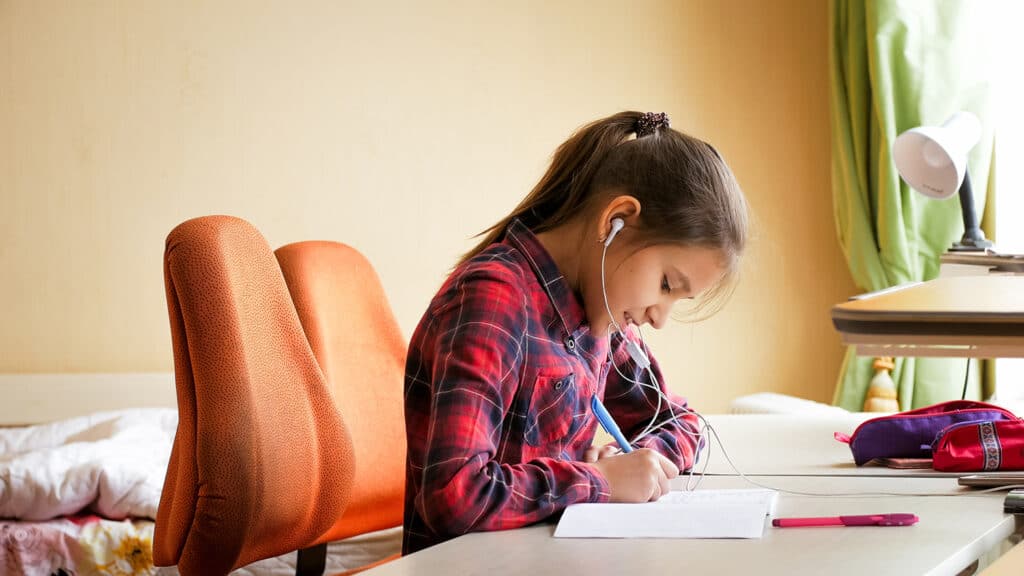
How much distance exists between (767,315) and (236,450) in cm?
219

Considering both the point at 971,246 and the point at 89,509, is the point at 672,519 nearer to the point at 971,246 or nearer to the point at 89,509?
the point at 971,246

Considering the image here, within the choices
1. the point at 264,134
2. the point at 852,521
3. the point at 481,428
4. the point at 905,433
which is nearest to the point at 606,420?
the point at 481,428

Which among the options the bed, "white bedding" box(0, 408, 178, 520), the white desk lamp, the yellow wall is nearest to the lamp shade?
the white desk lamp

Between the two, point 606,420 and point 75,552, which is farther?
point 75,552

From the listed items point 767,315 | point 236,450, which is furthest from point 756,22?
point 236,450

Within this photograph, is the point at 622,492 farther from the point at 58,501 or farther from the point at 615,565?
the point at 58,501

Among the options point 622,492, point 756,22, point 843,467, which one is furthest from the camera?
point 756,22

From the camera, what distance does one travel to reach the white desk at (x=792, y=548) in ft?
2.77

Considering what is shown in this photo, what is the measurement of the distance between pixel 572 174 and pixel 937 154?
0.92 m

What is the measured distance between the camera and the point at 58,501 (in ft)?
6.95

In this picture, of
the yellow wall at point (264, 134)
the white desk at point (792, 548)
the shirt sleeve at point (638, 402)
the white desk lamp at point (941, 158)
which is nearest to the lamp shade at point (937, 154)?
the white desk lamp at point (941, 158)

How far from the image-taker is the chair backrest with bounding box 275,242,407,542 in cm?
159

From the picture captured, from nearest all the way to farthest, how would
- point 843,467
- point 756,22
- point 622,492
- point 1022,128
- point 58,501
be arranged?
point 622,492
point 843,467
point 58,501
point 1022,128
point 756,22

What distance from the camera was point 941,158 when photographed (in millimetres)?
1911
